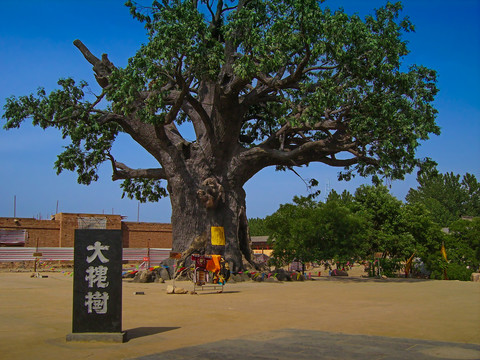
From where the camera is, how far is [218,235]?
19.0m

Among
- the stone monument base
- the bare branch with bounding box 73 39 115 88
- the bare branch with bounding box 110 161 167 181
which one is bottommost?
the stone monument base

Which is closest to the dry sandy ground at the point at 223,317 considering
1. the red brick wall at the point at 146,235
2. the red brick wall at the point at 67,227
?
the red brick wall at the point at 67,227

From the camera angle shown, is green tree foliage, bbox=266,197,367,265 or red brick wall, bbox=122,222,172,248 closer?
green tree foliage, bbox=266,197,367,265

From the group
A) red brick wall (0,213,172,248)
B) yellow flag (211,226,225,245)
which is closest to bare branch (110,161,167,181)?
yellow flag (211,226,225,245)

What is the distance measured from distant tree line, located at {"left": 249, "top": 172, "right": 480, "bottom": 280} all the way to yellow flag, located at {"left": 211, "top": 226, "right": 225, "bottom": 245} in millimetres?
3683

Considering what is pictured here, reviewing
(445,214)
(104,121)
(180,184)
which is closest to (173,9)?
(104,121)

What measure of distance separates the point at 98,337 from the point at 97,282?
752 mm

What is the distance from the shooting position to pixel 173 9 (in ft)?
52.7

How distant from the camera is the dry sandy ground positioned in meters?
6.46

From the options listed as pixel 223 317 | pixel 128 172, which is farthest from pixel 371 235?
pixel 223 317

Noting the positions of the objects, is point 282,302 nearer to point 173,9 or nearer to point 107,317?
point 107,317

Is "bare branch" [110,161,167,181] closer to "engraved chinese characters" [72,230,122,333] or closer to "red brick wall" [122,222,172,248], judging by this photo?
"engraved chinese characters" [72,230,122,333]

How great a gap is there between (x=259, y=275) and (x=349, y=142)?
6065 mm

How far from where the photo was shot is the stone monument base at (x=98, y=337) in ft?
21.8
